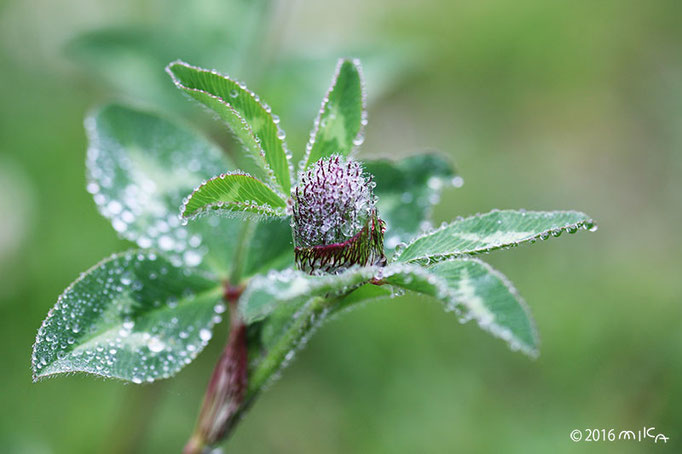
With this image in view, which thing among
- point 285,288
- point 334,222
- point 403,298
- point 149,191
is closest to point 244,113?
point 334,222

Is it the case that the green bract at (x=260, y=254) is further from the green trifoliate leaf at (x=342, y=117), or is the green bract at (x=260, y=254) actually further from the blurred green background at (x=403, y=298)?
the blurred green background at (x=403, y=298)

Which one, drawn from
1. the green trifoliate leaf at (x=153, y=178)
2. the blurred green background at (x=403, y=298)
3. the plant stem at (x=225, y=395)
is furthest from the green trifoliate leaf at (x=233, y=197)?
the blurred green background at (x=403, y=298)

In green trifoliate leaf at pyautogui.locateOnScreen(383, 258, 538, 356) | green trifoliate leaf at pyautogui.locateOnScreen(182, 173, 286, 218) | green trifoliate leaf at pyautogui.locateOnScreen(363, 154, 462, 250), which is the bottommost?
green trifoliate leaf at pyautogui.locateOnScreen(383, 258, 538, 356)

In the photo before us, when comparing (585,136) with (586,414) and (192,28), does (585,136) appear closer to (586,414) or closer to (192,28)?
(586,414)

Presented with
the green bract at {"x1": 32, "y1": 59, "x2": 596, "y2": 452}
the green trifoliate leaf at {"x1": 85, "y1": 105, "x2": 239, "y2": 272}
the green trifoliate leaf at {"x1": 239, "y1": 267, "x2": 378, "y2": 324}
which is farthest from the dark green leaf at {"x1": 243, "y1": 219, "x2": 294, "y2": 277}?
the green trifoliate leaf at {"x1": 239, "y1": 267, "x2": 378, "y2": 324}

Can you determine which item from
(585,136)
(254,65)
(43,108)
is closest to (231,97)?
(254,65)

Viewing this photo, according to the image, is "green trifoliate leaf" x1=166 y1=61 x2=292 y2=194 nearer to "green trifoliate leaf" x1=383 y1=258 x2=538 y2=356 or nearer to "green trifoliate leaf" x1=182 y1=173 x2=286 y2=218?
"green trifoliate leaf" x1=182 y1=173 x2=286 y2=218

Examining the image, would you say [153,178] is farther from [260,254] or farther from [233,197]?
[233,197]
